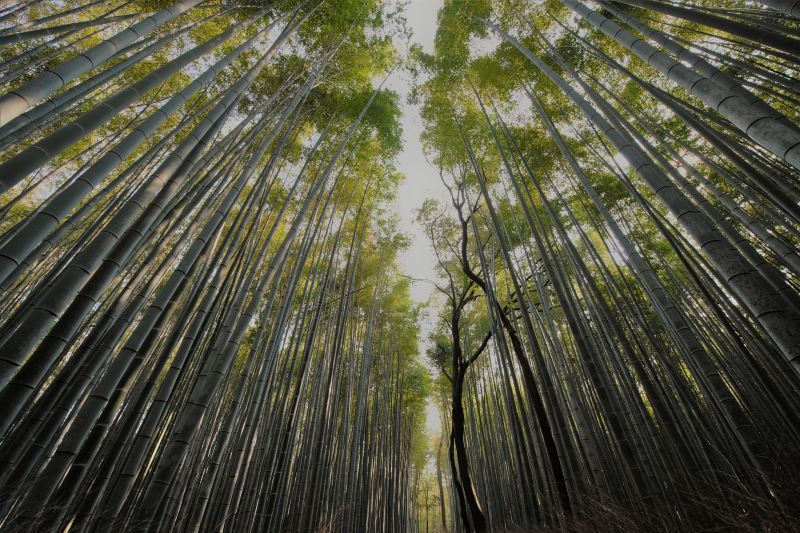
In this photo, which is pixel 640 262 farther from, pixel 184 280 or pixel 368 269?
pixel 368 269

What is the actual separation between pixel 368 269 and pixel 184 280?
525cm

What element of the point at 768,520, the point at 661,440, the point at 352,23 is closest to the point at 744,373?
the point at 661,440

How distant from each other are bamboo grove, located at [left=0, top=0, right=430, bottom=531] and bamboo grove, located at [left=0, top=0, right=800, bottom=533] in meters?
0.02

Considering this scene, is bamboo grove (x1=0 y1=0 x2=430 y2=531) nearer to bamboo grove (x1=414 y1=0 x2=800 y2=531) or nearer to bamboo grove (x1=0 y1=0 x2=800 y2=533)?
bamboo grove (x1=0 y1=0 x2=800 y2=533)

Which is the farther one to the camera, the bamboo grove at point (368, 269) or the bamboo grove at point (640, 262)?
the bamboo grove at point (640, 262)

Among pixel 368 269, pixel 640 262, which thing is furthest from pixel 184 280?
pixel 368 269

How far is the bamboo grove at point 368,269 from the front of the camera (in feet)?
4.54

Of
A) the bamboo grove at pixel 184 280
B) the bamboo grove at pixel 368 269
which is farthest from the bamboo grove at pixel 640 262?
the bamboo grove at pixel 184 280

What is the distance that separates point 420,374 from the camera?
9102 mm

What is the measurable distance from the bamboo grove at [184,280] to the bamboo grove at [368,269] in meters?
0.02

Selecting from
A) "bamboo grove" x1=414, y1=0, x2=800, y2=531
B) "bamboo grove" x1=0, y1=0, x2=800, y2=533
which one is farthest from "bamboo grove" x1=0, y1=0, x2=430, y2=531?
"bamboo grove" x1=414, y1=0, x2=800, y2=531

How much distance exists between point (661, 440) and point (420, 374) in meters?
6.93

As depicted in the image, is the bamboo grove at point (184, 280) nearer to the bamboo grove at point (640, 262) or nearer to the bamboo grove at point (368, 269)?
the bamboo grove at point (368, 269)

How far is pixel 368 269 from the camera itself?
708 centimetres
